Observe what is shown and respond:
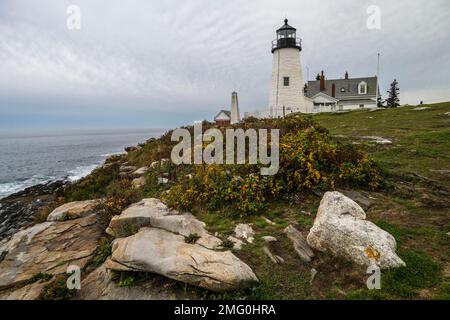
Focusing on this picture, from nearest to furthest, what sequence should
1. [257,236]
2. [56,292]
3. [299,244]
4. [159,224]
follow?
[56,292]
[299,244]
[257,236]
[159,224]

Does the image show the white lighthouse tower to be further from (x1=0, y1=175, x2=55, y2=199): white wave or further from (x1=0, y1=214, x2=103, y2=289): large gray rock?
(x1=0, y1=214, x2=103, y2=289): large gray rock

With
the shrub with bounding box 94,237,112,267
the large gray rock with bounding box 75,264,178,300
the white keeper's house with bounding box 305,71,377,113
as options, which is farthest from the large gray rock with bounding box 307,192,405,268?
the white keeper's house with bounding box 305,71,377,113

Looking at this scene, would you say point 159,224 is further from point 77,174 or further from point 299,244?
point 77,174

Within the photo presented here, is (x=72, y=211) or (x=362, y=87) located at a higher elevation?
(x=362, y=87)

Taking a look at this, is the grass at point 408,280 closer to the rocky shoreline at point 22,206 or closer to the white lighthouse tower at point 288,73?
the rocky shoreline at point 22,206

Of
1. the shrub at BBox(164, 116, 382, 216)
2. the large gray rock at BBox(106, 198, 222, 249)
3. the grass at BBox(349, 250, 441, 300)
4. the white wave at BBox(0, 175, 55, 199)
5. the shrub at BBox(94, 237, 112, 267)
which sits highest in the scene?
the shrub at BBox(164, 116, 382, 216)

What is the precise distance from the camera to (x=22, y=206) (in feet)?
56.3

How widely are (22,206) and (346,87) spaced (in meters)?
49.0

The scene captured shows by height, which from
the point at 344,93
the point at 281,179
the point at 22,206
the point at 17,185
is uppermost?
the point at 344,93


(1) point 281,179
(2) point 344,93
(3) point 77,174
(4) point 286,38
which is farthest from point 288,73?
(1) point 281,179

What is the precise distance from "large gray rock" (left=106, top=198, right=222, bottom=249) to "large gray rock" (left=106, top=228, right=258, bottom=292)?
0.50 meters

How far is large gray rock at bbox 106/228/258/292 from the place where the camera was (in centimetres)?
490
